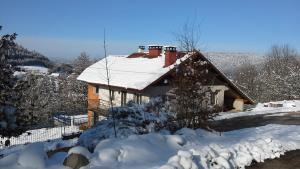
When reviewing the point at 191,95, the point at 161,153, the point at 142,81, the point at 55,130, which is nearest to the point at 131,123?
the point at 191,95

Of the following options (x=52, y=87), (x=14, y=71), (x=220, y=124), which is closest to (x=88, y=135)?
(x=14, y=71)

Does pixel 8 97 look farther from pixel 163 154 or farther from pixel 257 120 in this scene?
pixel 257 120

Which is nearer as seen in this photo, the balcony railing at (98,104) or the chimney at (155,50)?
the balcony railing at (98,104)

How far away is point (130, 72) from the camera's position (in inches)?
1291

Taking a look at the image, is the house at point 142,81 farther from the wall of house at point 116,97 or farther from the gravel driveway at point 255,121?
the gravel driveway at point 255,121

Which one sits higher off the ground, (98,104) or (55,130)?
(98,104)

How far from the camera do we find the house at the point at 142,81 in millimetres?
29219

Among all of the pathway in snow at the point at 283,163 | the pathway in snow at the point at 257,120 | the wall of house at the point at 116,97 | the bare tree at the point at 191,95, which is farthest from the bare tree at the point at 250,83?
the pathway in snow at the point at 283,163

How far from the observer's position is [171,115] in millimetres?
14148

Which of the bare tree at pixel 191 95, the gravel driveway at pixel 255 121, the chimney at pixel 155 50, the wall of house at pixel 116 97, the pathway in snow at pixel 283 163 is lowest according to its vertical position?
the gravel driveway at pixel 255 121

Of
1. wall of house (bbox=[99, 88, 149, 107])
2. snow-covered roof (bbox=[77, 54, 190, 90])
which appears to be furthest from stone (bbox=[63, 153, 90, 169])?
wall of house (bbox=[99, 88, 149, 107])

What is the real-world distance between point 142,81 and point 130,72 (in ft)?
12.9

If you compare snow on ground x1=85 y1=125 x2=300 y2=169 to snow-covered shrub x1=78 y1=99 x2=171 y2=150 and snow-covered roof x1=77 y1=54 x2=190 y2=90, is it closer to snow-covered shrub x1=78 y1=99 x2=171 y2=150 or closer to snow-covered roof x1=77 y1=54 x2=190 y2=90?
snow-covered shrub x1=78 y1=99 x2=171 y2=150

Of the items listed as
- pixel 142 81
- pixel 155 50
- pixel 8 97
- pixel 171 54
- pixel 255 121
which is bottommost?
pixel 255 121
